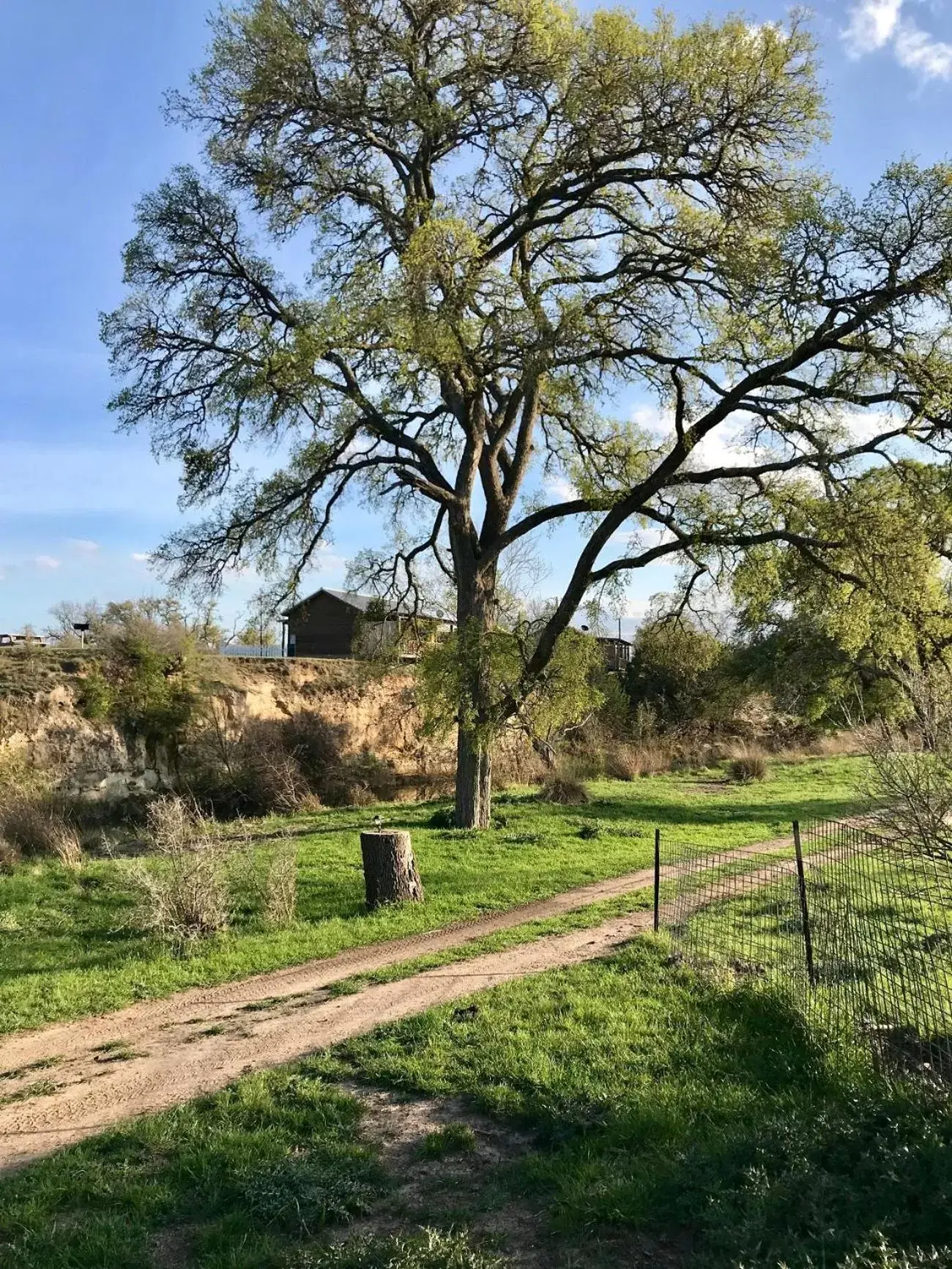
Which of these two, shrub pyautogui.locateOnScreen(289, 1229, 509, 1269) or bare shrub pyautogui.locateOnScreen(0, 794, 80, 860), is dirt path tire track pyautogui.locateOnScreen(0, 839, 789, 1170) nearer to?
shrub pyautogui.locateOnScreen(289, 1229, 509, 1269)

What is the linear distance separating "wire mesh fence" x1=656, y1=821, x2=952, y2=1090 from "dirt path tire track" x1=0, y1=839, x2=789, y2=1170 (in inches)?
46.2

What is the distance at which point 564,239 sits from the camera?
16406 millimetres

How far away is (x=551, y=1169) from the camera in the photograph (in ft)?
14.6

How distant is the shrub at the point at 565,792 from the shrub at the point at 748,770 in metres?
6.89

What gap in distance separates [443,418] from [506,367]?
4.65 m

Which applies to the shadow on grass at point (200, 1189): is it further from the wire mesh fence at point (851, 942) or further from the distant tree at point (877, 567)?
the distant tree at point (877, 567)

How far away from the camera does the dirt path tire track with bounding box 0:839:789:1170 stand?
5531 mm

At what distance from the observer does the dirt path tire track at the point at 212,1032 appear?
5531 mm

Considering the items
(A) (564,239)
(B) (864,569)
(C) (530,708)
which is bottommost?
(C) (530,708)

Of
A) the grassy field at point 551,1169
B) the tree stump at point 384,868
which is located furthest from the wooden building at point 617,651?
the grassy field at point 551,1169

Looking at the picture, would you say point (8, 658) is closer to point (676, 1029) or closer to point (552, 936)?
point (552, 936)

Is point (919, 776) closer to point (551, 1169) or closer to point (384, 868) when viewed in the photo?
point (551, 1169)

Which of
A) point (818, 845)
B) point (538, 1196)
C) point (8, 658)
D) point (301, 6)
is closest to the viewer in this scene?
point (538, 1196)

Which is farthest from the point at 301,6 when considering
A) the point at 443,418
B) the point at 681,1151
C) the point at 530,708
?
the point at 681,1151
